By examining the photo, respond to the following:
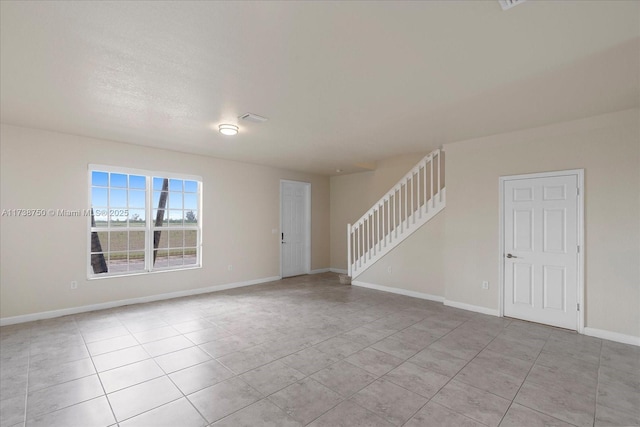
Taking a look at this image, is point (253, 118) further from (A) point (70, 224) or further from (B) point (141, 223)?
(A) point (70, 224)

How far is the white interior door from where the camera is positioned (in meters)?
3.90

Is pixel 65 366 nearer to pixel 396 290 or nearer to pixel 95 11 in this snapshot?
pixel 95 11

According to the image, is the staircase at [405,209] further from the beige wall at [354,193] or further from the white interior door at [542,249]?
the white interior door at [542,249]

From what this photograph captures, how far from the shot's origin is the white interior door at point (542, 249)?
3902 mm

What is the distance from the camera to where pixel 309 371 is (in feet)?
9.25

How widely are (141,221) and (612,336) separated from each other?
706 cm

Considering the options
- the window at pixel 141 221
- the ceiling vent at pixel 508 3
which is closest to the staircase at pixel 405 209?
the window at pixel 141 221

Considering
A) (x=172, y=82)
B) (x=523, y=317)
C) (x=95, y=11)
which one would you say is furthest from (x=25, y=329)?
(x=523, y=317)

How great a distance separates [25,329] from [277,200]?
471 cm

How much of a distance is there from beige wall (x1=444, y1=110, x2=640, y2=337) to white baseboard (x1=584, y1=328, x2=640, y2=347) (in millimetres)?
46

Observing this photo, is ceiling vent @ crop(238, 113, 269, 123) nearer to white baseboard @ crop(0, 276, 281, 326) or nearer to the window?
the window

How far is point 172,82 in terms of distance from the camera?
2.79 metres

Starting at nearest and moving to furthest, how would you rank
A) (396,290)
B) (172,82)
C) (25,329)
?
(172,82), (25,329), (396,290)

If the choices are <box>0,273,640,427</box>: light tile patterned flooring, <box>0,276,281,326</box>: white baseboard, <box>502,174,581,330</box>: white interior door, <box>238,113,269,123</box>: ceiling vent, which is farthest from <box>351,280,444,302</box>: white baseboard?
<box>238,113,269,123</box>: ceiling vent
